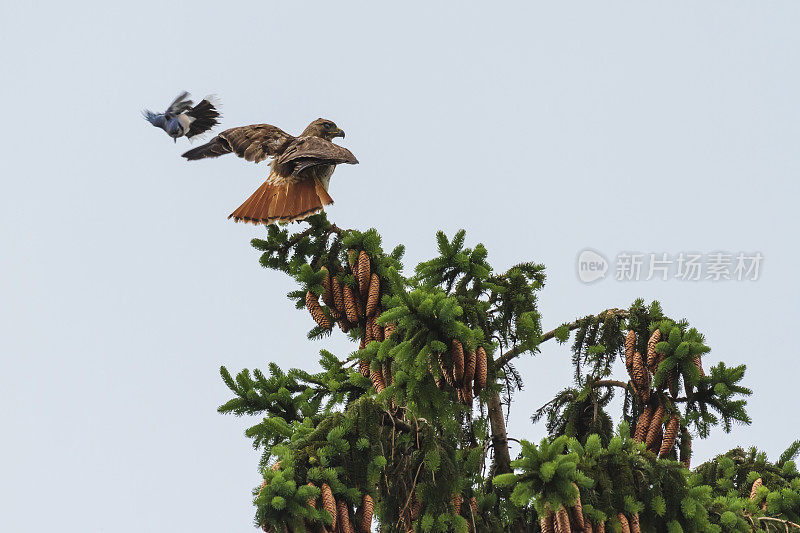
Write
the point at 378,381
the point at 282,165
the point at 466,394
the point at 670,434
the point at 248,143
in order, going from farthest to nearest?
the point at 248,143, the point at 282,165, the point at 670,434, the point at 378,381, the point at 466,394

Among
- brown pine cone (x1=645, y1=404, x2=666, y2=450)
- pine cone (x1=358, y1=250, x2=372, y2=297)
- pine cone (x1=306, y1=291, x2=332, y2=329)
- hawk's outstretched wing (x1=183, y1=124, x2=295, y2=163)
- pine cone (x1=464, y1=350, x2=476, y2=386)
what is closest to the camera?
pine cone (x1=464, y1=350, x2=476, y2=386)

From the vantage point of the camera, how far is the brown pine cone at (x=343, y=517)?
4.70 meters

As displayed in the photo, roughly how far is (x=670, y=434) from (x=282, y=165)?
166 inches

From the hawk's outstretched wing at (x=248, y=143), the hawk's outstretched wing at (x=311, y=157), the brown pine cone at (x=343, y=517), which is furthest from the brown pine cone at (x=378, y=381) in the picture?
the hawk's outstretched wing at (x=248, y=143)

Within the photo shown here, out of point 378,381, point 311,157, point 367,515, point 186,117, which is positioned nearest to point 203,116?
point 186,117

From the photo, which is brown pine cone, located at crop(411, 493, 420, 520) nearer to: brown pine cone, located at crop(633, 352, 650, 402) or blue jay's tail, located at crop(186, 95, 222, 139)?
brown pine cone, located at crop(633, 352, 650, 402)

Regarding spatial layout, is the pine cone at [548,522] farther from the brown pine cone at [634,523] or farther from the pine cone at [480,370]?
the pine cone at [480,370]

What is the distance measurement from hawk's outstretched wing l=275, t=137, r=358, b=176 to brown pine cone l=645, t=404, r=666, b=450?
357 cm

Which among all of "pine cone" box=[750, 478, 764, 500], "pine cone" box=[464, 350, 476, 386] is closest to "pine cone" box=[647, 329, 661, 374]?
"pine cone" box=[750, 478, 764, 500]

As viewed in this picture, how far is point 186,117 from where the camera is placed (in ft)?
32.8

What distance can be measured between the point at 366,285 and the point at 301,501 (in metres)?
2.14

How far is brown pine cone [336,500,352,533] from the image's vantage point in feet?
15.4

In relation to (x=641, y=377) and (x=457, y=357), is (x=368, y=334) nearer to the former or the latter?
(x=457, y=357)

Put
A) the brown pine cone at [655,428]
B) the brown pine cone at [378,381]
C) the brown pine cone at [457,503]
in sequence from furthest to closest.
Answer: the brown pine cone at [655,428] < the brown pine cone at [378,381] < the brown pine cone at [457,503]
